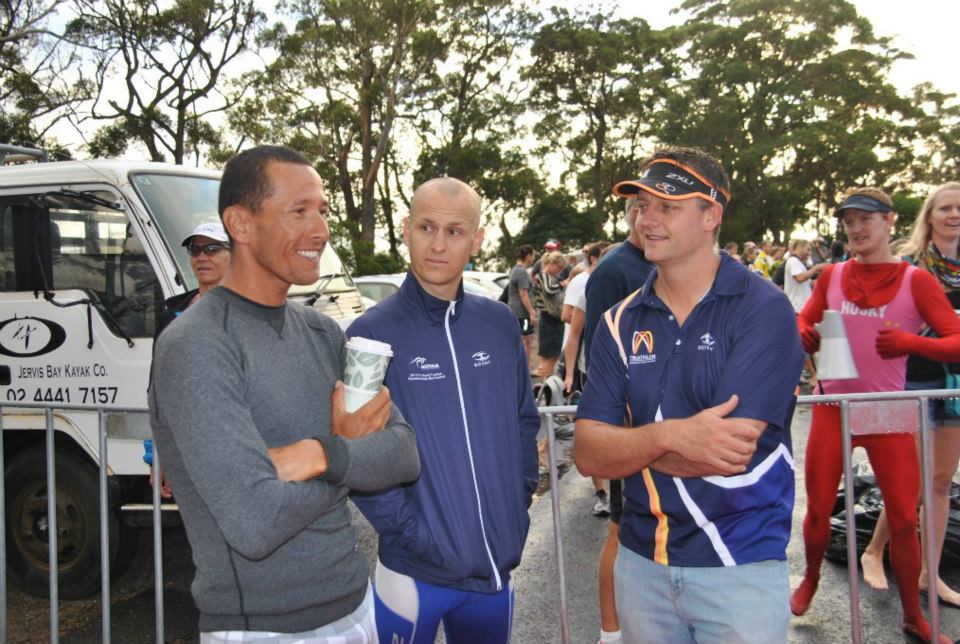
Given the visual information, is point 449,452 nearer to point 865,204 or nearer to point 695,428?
point 695,428

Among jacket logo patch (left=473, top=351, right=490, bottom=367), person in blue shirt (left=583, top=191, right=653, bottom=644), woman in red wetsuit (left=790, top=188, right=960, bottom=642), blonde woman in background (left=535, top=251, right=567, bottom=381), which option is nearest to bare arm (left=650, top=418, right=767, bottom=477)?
jacket logo patch (left=473, top=351, right=490, bottom=367)

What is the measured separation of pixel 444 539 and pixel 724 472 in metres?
0.83

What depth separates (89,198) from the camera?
4.84 m

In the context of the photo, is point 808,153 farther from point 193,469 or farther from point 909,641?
point 193,469

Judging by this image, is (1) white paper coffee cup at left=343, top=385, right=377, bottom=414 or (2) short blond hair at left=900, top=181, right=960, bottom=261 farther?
(2) short blond hair at left=900, top=181, right=960, bottom=261

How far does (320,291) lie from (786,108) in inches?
1594

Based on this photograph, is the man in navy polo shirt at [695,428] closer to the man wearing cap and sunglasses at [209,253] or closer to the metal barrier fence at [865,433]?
the metal barrier fence at [865,433]

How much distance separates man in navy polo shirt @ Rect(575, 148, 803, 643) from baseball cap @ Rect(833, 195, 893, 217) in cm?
174

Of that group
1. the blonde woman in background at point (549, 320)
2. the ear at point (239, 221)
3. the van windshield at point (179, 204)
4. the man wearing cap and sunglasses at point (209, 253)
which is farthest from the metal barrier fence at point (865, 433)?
the blonde woman in background at point (549, 320)

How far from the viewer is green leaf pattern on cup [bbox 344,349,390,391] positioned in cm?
190

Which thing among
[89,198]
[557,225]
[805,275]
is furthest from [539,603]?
[557,225]

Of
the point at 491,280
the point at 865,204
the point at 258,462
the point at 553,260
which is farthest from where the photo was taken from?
the point at 491,280

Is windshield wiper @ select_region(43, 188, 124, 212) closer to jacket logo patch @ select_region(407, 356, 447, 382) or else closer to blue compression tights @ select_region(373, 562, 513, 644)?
jacket logo patch @ select_region(407, 356, 447, 382)

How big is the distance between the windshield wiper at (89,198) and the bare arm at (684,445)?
3.84m
